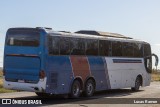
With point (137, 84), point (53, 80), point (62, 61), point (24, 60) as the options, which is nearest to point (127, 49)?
point (137, 84)

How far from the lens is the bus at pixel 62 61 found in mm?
20594

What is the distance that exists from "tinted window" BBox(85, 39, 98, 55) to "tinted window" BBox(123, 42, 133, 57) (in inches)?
136

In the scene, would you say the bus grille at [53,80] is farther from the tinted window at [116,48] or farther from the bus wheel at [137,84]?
the bus wheel at [137,84]

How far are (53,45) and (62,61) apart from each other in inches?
41.1

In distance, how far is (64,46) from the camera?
71.8ft

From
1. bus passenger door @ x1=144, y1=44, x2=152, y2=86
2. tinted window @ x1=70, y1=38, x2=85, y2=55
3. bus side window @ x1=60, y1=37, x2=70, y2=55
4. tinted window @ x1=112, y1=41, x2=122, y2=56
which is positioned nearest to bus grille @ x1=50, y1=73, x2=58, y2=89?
bus side window @ x1=60, y1=37, x2=70, y2=55

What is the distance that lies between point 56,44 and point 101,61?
482 centimetres

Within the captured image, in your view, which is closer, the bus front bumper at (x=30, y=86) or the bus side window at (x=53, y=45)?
the bus front bumper at (x=30, y=86)

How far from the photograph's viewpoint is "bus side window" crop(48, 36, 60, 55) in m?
20.7

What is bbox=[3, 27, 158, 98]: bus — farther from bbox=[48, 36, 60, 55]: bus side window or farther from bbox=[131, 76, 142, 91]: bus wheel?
bbox=[131, 76, 142, 91]: bus wheel

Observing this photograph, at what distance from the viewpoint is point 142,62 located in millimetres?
30547

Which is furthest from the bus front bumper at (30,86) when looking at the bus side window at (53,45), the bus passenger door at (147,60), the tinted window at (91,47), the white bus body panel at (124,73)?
the bus passenger door at (147,60)

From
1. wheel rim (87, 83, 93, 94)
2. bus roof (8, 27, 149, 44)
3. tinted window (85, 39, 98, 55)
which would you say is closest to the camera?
bus roof (8, 27, 149, 44)

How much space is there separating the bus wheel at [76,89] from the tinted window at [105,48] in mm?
2864
